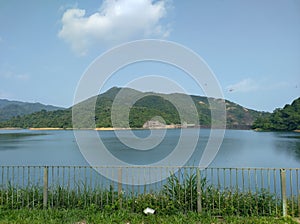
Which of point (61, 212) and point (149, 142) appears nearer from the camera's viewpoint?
point (61, 212)

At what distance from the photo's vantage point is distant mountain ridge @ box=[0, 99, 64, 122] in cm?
8570

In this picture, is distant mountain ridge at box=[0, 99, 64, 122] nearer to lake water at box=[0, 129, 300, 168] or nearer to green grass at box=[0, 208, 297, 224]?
lake water at box=[0, 129, 300, 168]

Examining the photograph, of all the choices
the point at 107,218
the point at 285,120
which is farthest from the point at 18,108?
the point at 107,218

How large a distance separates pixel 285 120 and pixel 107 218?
56.7 m

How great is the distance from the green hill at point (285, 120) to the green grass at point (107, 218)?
53086 mm

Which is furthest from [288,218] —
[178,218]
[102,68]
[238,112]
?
[238,112]

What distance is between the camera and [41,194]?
5.37m

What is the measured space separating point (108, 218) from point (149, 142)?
21.4 meters

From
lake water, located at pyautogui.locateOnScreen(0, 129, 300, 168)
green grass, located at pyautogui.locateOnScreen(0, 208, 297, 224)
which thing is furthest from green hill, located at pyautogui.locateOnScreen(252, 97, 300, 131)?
green grass, located at pyautogui.locateOnScreen(0, 208, 297, 224)

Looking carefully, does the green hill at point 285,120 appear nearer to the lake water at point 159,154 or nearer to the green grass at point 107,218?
the lake water at point 159,154

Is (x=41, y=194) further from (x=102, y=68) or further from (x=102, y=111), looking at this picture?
(x=102, y=111)

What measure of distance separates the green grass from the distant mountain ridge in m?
77.9

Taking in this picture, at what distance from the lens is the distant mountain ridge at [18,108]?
281 ft

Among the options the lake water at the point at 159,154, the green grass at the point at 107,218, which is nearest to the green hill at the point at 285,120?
the lake water at the point at 159,154
